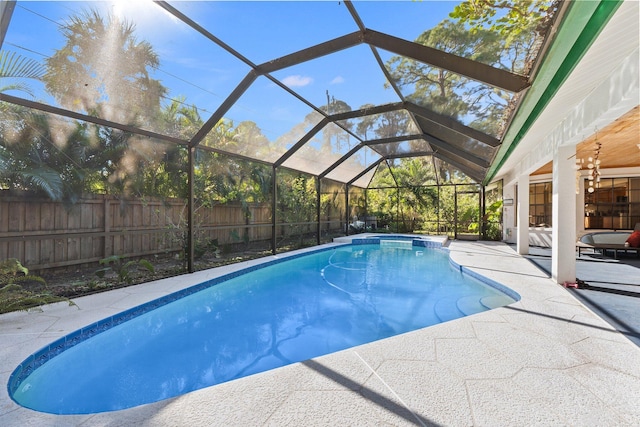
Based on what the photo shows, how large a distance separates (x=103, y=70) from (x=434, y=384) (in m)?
5.57

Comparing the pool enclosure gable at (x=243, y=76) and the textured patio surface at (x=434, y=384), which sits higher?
the pool enclosure gable at (x=243, y=76)

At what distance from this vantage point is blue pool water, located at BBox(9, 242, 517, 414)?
2.63m

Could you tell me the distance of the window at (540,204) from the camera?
405 inches

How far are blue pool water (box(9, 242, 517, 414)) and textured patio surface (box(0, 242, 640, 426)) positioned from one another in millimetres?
336

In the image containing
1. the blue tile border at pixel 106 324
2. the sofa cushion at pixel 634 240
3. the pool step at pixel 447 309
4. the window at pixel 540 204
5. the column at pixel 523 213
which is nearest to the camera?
the blue tile border at pixel 106 324

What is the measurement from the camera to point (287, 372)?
2.33 m

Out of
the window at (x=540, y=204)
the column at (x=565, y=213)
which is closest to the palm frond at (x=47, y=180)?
the column at (x=565, y=213)

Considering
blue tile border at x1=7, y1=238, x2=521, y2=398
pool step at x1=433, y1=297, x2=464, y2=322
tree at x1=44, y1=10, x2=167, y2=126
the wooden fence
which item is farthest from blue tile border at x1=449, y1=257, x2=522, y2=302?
tree at x1=44, y1=10, x2=167, y2=126

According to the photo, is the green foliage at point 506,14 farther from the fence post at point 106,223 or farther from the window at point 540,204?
the window at point 540,204

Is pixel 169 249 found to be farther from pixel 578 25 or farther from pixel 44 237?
pixel 578 25

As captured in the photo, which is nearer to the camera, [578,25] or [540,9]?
[578,25]

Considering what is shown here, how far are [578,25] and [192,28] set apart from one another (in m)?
4.21

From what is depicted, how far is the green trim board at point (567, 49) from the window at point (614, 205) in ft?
27.2

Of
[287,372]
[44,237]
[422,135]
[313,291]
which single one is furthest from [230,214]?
[287,372]
